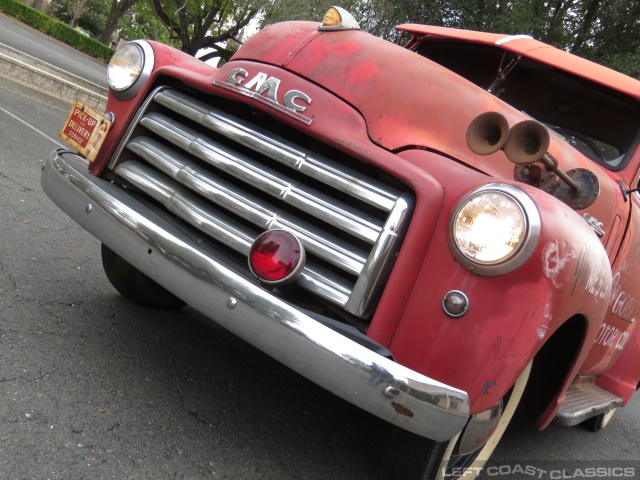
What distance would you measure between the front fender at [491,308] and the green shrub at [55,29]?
30128mm

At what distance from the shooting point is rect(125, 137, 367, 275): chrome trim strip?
237 centimetres

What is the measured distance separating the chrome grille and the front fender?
174mm

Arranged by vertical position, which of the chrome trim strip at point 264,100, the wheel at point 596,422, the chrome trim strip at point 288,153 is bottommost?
the wheel at point 596,422

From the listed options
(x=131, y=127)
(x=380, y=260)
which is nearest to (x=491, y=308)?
(x=380, y=260)

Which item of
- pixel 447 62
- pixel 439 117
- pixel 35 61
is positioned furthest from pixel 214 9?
pixel 439 117

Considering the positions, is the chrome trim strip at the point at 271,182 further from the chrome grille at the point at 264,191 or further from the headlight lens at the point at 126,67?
the headlight lens at the point at 126,67

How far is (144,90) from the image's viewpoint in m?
3.02

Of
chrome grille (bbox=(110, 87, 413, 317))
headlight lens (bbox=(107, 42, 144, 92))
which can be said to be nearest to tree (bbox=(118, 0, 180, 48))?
headlight lens (bbox=(107, 42, 144, 92))

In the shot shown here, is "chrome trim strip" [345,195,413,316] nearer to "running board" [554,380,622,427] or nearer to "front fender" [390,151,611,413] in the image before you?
"front fender" [390,151,611,413]

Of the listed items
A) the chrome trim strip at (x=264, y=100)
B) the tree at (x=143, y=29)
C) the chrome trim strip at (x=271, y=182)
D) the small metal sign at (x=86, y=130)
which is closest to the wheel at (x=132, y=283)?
the small metal sign at (x=86, y=130)

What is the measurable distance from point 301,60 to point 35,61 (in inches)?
389

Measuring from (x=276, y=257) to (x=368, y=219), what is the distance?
0.37 meters

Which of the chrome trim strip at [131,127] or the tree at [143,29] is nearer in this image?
the chrome trim strip at [131,127]

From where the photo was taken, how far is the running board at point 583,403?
311 cm
